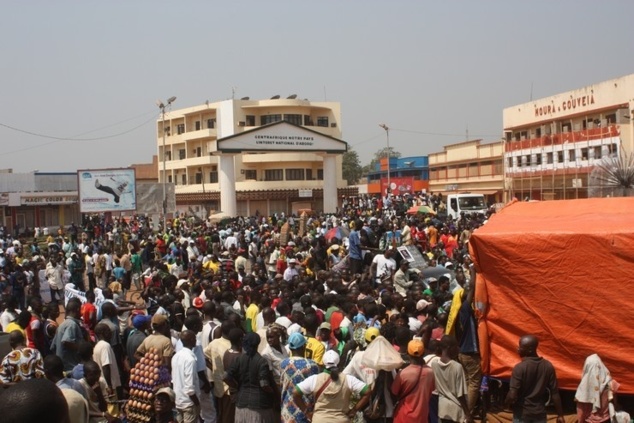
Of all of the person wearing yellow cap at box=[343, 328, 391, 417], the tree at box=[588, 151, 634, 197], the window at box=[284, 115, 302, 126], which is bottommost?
the person wearing yellow cap at box=[343, 328, 391, 417]


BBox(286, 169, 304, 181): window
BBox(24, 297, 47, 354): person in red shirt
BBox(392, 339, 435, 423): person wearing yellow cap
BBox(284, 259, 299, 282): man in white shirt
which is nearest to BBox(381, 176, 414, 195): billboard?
BBox(286, 169, 304, 181): window

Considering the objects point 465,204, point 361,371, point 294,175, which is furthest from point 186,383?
point 294,175

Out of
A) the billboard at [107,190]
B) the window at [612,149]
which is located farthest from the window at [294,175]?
the window at [612,149]

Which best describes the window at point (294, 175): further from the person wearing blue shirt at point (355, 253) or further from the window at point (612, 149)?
the person wearing blue shirt at point (355, 253)

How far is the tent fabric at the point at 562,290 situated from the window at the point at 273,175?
4769 cm

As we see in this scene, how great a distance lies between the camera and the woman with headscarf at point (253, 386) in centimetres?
661

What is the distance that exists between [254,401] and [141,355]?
4.79 feet

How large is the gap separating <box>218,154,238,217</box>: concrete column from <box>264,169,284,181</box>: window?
12.0 metres

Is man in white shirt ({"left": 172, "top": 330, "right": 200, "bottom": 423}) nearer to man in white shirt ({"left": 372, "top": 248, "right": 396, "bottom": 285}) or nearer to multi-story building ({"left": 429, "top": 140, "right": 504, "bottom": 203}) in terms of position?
man in white shirt ({"left": 372, "top": 248, "right": 396, "bottom": 285})

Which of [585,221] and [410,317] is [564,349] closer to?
[585,221]

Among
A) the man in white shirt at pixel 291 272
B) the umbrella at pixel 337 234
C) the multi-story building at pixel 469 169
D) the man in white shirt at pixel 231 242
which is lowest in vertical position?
the man in white shirt at pixel 291 272

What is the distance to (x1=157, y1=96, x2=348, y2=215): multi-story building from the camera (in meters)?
52.9

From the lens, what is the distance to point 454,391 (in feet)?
22.1

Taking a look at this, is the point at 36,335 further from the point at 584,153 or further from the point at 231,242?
the point at 584,153
